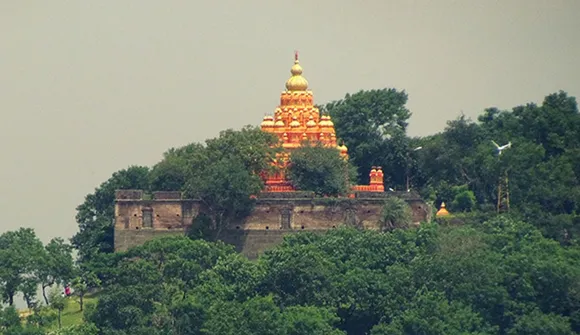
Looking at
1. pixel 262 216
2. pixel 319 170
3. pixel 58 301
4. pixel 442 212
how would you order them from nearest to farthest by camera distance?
pixel 58 301
pixel 262 216
pixel 319 170
pixel 442 212

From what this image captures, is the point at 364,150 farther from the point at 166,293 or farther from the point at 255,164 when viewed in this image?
the point at 166,293

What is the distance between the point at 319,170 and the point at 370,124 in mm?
5437

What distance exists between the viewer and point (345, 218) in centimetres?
9331

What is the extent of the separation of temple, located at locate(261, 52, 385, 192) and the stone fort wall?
85 centimetres

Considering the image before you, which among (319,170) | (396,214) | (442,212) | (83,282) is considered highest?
(319,170)

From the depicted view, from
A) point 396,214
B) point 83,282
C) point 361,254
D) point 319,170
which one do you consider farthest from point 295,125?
point 83,282

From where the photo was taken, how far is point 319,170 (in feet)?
308

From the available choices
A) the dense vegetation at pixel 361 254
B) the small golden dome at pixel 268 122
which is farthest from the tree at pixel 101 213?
the small golden dome at pixel 268 122

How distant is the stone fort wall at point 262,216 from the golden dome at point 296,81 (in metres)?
4.68

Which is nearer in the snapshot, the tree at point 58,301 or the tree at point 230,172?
the tree at point 58,301

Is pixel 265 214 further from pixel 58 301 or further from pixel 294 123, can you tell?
pixel 58 301

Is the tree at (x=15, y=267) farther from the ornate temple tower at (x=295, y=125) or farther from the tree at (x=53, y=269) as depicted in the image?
the ornate temple tower at (x=295, y=125)

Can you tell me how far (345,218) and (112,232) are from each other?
6.54 metres

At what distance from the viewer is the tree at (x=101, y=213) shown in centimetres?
9450
